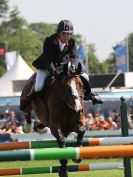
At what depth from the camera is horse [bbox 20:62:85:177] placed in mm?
9078

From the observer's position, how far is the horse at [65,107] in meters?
9.08

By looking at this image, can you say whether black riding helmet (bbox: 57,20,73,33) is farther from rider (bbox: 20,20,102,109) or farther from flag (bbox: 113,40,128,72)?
flag (bbox: 113,40,128,72)

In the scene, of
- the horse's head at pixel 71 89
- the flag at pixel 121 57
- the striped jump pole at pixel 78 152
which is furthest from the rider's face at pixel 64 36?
the flag at pixel 121 57

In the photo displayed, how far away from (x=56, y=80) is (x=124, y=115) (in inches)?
44.8

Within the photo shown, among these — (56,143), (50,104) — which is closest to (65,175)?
(56,143)

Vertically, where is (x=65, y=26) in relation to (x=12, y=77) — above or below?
above

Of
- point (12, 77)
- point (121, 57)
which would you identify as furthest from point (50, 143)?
point (121, 57)

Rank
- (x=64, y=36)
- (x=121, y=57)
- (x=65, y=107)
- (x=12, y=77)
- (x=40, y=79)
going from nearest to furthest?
(x=65, y=107) → (x=64, y=36) → (x=40, y=79) → (x=12, y=77) → (x=121, y=57)

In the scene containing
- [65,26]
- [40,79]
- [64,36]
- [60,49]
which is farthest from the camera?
[40,79]

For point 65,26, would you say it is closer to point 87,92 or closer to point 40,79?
point 40,79

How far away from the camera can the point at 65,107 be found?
30.8 feet

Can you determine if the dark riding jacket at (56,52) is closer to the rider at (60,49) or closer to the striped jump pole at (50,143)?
the rider at (60,49)

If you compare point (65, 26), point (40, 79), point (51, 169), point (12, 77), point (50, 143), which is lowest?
point (12, 77)

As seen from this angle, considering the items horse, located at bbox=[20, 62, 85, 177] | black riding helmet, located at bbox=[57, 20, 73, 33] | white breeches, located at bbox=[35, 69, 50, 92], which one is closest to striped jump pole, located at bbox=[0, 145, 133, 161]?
horse, located at bbox=[20, 62, 85, 177]
